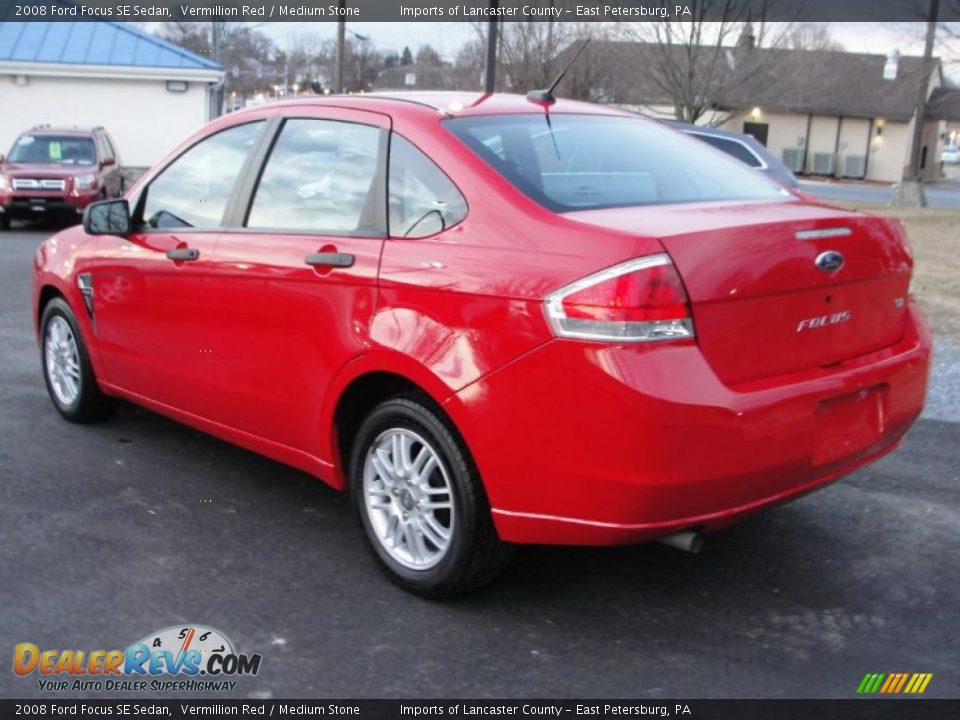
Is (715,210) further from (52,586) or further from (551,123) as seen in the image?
(52,586)

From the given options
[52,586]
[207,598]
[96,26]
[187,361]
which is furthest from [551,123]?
[96,26]

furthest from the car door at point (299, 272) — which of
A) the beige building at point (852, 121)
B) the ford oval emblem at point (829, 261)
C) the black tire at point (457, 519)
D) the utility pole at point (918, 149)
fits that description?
the beige building at point (852, 121)

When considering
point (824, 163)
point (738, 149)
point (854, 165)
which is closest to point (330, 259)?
point (738, 149)

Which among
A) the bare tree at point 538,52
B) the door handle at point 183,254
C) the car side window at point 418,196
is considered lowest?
the door handle at point 183,254

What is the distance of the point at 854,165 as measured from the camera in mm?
53125

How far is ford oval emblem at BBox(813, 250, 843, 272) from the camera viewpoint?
342 centimetres

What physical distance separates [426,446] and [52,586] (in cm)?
147

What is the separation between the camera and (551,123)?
416 centimetres

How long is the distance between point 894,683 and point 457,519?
4.78 ft

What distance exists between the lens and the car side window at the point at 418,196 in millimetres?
3639

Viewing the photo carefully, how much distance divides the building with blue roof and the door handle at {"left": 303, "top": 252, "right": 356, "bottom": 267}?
26.1 meters
